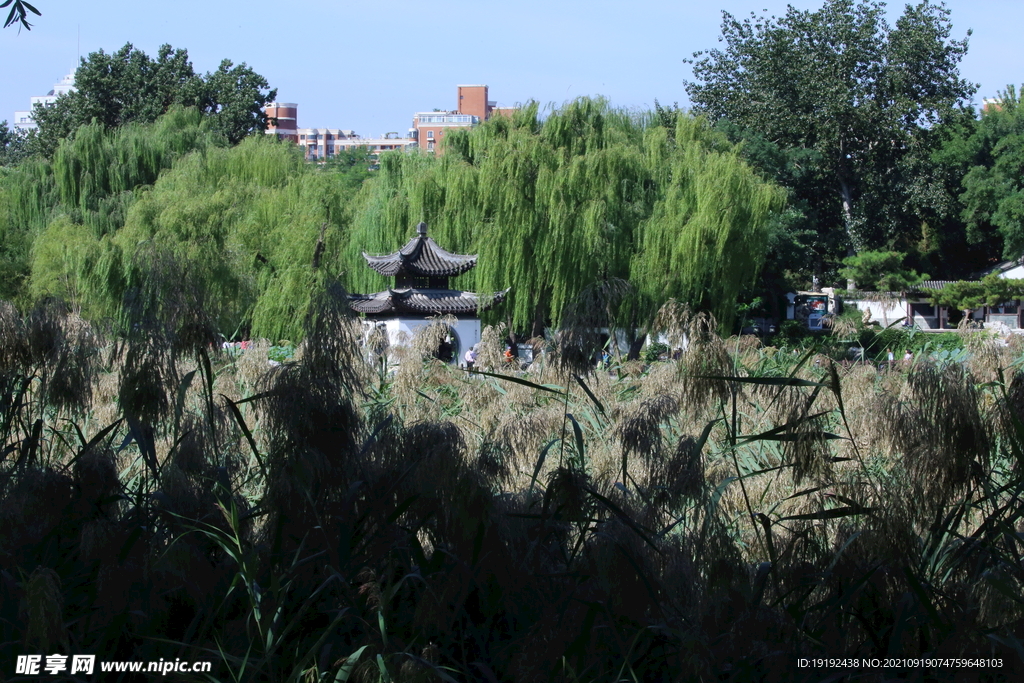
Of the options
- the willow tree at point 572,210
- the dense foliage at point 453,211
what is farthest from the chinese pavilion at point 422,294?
the willow tree at point 572,210

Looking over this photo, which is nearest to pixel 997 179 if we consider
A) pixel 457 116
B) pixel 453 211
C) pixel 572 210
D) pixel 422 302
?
pixel 572 210

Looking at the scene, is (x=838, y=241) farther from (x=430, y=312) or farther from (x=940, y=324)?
(x=430, y=312)

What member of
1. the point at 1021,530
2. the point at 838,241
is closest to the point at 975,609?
the point at 1021,530

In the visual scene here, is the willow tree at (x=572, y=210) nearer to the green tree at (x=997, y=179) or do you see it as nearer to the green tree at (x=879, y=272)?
the green tree at (x=879, y=272)

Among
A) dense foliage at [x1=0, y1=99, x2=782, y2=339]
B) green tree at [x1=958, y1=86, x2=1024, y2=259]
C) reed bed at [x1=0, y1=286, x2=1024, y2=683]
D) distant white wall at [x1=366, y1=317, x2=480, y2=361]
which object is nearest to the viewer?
reed bed at [x1=0, y1=286, x2=1024, y2=683]

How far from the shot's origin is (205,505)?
2484 mm

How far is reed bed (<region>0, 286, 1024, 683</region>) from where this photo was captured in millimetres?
2117

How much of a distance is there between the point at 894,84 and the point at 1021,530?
29.5m

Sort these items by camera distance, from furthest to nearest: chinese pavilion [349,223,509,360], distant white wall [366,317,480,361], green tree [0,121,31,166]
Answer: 1. green tree [0,121,31,166]
2. chinese pavilion [349,223,509,360]
3. distant white wall [366,317,480,361]

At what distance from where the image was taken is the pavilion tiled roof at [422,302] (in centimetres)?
1424

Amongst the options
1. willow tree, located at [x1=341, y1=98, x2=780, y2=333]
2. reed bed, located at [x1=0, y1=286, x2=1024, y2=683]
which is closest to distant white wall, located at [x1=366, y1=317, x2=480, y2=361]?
willow tree, located at [x1=341, y1=98, x2=780, y2=333]

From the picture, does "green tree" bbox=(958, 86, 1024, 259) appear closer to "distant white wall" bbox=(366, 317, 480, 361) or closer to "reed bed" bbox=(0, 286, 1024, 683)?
"distant white wall" bbox=(366, 317, 480, 361)

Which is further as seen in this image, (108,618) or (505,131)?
(505,131)

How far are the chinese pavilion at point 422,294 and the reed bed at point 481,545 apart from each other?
11516 mm
